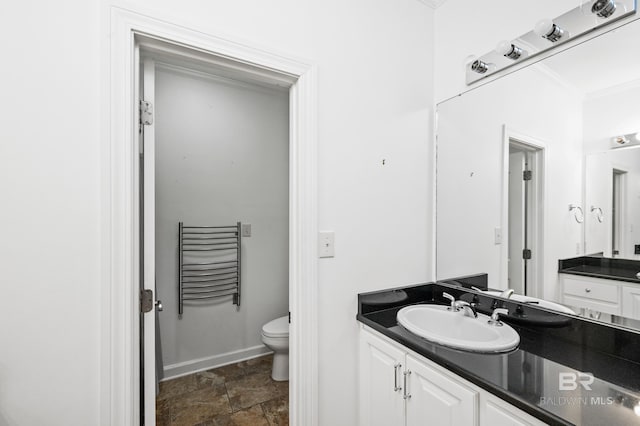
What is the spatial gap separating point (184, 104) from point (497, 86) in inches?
88.3

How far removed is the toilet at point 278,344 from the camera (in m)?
2.28

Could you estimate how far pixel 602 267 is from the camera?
117 centimetres

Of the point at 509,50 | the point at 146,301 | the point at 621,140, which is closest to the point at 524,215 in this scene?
the point at 621,140

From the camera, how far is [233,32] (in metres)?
1.21

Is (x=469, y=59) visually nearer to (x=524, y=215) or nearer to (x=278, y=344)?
(x=524, y=215)

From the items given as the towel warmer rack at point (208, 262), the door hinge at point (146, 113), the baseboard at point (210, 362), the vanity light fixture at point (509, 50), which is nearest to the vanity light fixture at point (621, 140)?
the vanity light fixture at point (509, 50)

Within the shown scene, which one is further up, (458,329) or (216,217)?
(216,217)

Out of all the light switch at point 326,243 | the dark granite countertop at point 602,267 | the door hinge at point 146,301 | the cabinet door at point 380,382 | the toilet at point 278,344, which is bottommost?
the toilet at point 278,344

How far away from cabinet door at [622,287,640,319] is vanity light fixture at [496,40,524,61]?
3.46ft

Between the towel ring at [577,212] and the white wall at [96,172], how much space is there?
701 millimetres

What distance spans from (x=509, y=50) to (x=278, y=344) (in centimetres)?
229

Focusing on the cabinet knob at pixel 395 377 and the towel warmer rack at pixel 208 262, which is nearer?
the cabinet knob at pixel 395 377

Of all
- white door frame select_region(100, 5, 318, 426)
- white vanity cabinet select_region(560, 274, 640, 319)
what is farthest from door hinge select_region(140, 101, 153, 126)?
white vanity cabinet select_region(560, 274, 640, 319)

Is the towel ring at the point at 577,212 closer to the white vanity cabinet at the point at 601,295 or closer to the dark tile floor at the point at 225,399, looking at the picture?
the white vanity cabinet at the point at 601,295
